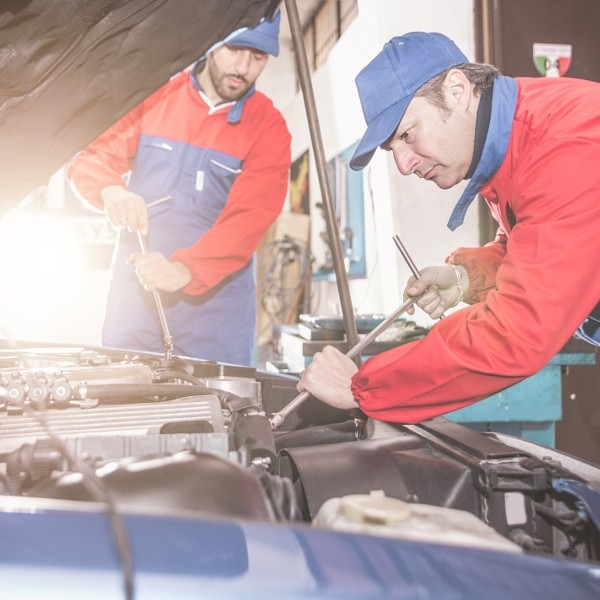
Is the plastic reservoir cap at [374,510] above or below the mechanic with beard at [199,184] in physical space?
below

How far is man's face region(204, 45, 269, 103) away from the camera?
2.29 meters

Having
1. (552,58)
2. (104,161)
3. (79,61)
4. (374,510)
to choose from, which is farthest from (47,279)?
(374,510)

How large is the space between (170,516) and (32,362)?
41.2 inches

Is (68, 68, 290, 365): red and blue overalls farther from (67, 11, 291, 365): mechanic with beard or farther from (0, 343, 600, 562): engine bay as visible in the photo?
(0, 343, 600, 562): engine bay

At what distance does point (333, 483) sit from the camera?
94 cm

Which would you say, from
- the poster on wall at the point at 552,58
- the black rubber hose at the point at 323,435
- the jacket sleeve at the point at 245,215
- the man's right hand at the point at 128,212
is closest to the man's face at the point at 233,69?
the jacket sleeve at the point at 245,215

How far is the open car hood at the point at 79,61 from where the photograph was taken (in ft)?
3.64

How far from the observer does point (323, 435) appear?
4.12 feet

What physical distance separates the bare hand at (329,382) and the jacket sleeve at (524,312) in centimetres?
6

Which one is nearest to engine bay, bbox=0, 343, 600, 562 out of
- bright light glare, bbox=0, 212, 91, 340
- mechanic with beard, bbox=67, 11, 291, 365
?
mechanic with beard, bbox=67, 11, 291, 365

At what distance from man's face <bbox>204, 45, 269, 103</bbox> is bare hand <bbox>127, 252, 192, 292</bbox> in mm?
701

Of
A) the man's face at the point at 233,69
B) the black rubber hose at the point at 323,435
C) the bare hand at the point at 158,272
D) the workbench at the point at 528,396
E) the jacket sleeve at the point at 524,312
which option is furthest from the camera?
the man's face at the point at 233,69

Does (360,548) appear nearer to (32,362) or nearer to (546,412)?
(32,362)

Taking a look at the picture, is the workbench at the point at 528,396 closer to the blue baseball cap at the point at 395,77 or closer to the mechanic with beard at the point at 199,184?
the mechanic with beard at the point at 199,184
